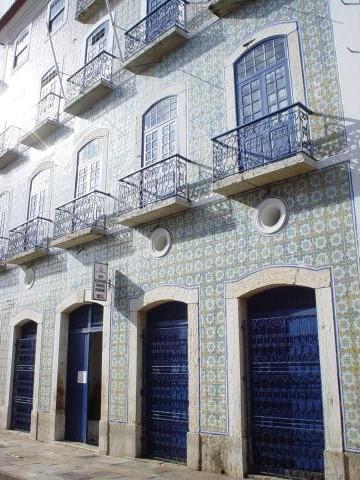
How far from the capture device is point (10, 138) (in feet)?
48.0

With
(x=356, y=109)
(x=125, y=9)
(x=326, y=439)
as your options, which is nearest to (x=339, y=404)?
(x=326, y=439)

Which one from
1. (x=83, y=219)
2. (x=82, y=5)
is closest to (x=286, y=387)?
(x=83, y=219)

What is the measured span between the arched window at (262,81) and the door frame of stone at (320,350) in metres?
2.62

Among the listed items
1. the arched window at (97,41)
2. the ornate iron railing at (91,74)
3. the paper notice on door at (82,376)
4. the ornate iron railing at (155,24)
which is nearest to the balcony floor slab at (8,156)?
the ornate iron railing at (91,74)

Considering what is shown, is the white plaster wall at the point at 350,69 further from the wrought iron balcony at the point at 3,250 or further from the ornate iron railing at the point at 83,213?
the wrought iron balcony at the point at 3,250

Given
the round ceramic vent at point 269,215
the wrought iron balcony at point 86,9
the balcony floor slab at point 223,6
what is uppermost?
the wrought iron balcony at point 86,9

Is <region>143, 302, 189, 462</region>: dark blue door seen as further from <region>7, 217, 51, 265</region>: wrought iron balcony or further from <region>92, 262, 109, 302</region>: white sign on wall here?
<region>7, 217, 51, 265</region>: wrought iron balcony

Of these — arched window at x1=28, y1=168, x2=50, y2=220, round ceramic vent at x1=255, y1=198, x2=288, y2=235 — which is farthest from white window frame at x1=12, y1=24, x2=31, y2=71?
round ceramic vent at x1=255, y1=198, x2=288, y2=235

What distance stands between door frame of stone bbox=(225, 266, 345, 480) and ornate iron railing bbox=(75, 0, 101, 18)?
28.6 feet

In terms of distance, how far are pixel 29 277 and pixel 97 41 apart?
20.3 feet

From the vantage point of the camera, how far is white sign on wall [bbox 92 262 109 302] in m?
8.92

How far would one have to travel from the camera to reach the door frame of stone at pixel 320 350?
566cm

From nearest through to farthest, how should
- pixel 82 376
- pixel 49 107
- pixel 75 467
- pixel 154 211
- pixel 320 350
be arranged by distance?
pixel 320 350
pixel 75 467
pixel 154 211
pixel 82 376
pixel 49 107

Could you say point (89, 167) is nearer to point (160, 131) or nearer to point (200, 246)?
point (160, 131)
